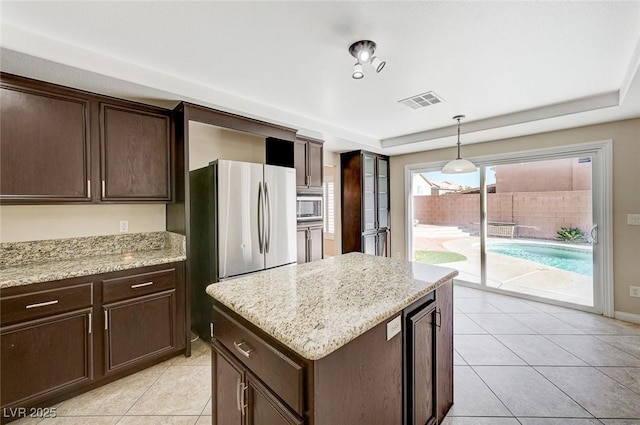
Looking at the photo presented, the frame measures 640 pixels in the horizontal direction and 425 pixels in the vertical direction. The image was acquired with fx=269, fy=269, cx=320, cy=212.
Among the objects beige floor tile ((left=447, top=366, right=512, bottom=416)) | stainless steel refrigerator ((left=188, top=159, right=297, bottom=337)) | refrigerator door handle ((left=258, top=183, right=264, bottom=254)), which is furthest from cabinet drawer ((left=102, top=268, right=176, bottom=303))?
beige floor tile ((left=447, top=366, right=512, bottom=416))

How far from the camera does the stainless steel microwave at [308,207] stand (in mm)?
3477

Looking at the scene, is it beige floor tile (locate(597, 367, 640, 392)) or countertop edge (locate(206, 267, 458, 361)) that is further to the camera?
beige floor tile (locate(597, 367, 640, 392))

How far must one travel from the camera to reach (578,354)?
244 cm

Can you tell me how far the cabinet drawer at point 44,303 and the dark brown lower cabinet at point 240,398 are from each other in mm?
1272

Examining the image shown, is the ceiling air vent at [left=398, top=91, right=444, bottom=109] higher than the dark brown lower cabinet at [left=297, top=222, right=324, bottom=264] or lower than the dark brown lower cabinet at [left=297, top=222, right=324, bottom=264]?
higher

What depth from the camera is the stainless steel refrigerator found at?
252cm

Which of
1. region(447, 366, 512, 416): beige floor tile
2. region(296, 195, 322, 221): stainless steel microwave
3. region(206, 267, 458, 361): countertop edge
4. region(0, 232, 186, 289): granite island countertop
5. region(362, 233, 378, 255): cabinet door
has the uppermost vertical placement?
region(296, 195, 322, 221): stainless steel microwave

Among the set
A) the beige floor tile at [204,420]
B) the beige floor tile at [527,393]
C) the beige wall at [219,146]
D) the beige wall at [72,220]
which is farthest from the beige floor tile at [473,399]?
the beige wall at [219,146]

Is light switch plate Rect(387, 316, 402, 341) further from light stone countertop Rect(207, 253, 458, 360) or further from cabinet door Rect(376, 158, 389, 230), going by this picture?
cabinet door Rect(376, 158, 389, 230)

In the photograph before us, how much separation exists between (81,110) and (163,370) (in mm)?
2242

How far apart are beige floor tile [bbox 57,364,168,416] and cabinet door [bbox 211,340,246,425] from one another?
39.3 inches

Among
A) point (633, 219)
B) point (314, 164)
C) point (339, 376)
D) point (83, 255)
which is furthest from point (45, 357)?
point (633, 219)

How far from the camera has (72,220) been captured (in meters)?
2.38

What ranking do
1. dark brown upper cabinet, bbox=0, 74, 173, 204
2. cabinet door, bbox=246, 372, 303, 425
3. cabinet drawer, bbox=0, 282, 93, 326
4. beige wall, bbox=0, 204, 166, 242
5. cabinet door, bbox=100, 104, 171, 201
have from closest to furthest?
cabinet door, bbox=246, 372, 303, 425
cabinet drawer, bbox=0, 282, 93, 326
dark brown upper cabinet, bbox=0, 74, 173, 204
beige wall, bbox=0, 204, 166, 242
cabinet door, bbox=100, 104, 171, 201
